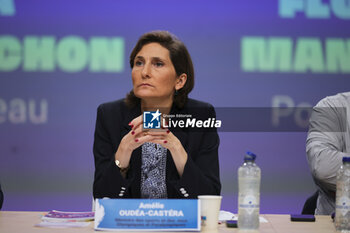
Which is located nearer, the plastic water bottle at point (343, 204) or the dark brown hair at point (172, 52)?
the plastic water bottle at point (343, 204)

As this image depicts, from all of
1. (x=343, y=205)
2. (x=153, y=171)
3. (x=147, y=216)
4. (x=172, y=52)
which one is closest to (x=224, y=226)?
(x=147, y=216)

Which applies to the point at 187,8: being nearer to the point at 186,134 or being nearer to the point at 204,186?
the point at 186,134

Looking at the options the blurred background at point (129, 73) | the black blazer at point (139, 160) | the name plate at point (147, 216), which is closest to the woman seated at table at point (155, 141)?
the black blazer at point (139, 160)

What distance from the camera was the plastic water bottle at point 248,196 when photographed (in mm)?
1675

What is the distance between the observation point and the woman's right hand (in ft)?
7.25

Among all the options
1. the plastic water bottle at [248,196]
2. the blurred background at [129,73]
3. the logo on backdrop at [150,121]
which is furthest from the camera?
the blurred background at [129,73]

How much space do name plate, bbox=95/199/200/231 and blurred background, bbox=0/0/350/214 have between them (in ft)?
6.72

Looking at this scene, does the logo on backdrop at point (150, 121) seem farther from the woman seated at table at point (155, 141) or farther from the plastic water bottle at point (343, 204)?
the plastic water bottle at point (343, 204)

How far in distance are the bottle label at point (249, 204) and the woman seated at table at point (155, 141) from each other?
0.58m

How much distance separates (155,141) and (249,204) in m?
0.67

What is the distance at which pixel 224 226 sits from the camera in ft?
→ 6.06

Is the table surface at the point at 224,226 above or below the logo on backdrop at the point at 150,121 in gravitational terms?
below

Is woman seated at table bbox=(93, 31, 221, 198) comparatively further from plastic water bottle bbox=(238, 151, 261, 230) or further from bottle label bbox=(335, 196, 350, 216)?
bottle label bbox=(335, 196, 350, 216)

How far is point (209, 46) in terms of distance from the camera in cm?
371
